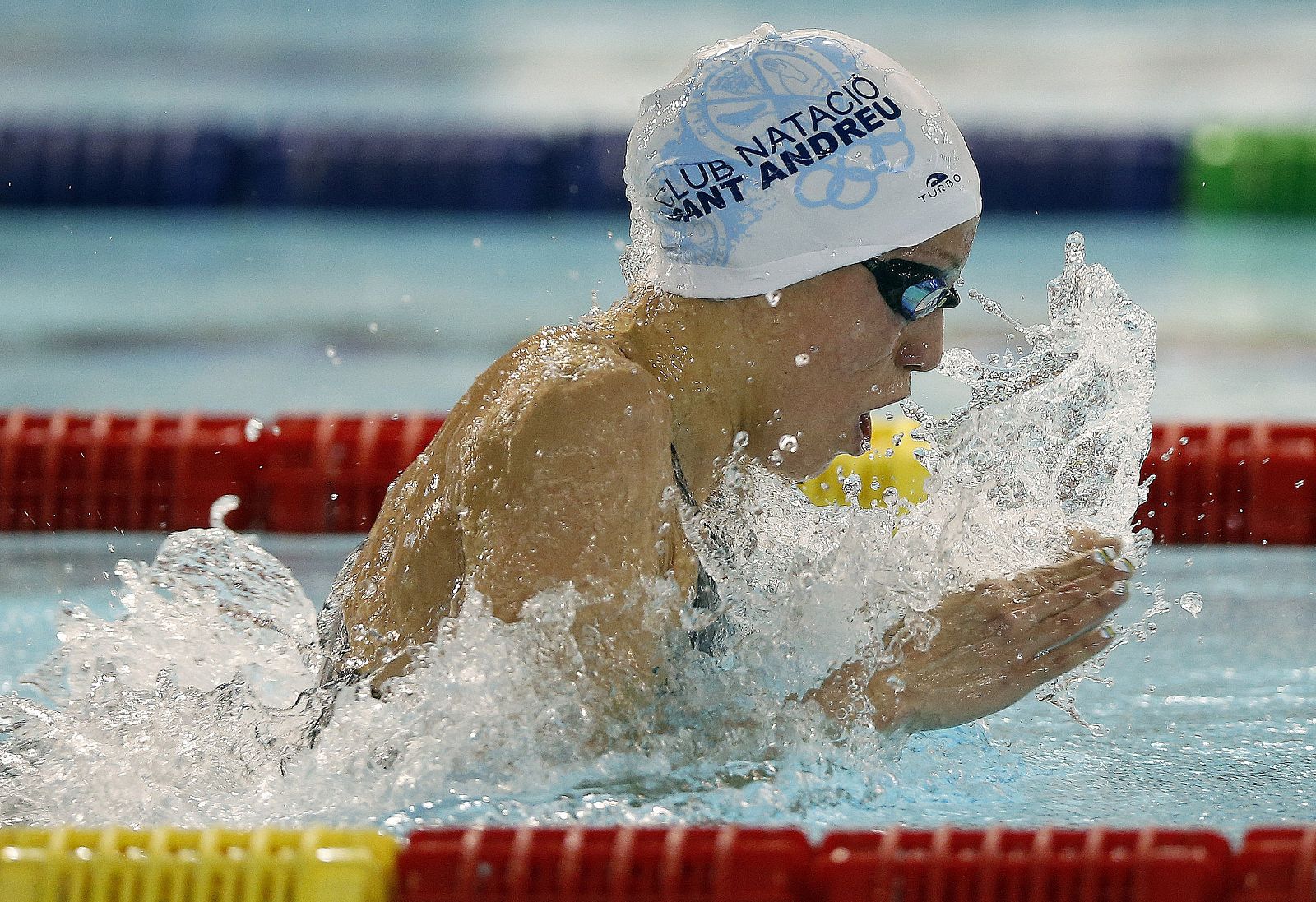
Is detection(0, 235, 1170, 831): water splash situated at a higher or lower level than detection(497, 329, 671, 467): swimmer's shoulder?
lower

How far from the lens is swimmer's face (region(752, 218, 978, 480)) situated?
6.03 feet

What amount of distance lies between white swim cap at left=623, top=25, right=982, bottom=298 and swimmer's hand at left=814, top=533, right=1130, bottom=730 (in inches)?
16.8

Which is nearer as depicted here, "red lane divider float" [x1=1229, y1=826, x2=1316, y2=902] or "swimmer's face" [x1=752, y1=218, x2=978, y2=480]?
"red lane divider float" [x1=1229, y1=826, x2=1316, y2=902]

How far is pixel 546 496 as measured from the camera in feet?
5.30

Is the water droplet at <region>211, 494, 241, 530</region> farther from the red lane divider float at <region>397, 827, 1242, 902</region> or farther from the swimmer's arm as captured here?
the red lane divider float at <region>397, 827, 1242, 902</region>

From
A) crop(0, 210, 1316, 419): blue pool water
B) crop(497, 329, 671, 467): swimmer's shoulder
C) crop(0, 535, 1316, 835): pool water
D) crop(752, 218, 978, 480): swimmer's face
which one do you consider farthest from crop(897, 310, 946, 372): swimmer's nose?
crop(0, 210, 1316, 419): blue pool water

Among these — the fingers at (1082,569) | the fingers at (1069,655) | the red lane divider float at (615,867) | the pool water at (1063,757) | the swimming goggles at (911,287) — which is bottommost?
the pool water at (1063,757)

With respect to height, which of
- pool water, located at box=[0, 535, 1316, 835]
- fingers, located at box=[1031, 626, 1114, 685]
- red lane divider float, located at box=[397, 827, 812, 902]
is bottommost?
pool water, located at box=[0, 535, 1316, 835]

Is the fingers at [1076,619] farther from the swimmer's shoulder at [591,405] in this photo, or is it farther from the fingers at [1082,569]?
the swimmer's shoulder at [591,405]

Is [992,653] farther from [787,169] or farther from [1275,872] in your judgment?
[787,169]

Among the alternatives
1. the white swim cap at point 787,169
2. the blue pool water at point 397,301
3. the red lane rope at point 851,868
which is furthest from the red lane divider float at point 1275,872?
the blue pool water at point 397,301

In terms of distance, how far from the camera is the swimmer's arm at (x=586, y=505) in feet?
5.30

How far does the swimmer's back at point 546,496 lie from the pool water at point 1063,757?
17 cm

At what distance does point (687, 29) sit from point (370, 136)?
561 cm
